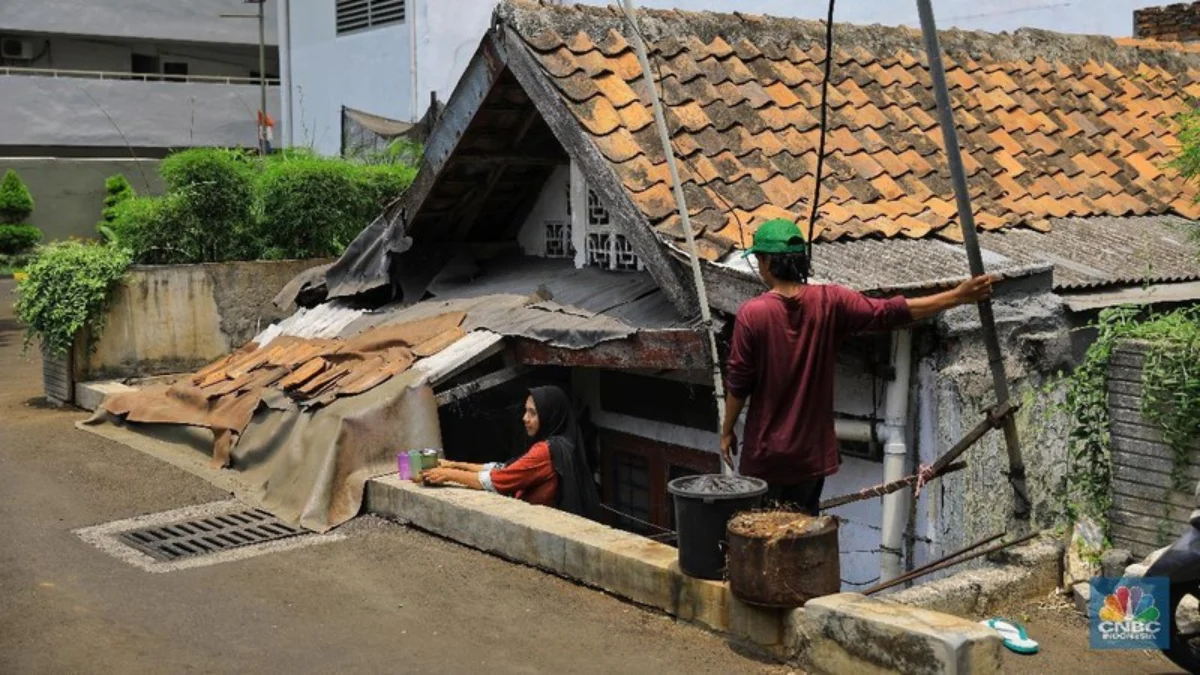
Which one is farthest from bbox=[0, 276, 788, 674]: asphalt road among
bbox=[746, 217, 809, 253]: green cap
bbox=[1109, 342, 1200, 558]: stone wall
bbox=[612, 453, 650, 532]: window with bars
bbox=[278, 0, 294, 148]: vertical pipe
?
bbox=[278, 0, 294, 148]: vertical pipe

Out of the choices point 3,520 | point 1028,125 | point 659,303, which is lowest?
point 3,520

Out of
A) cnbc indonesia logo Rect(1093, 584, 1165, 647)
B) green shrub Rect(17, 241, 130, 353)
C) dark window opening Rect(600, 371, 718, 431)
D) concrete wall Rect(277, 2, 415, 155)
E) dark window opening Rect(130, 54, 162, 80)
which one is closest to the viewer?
cnbc indonesia logo Rect(1093, 584, 1165, 647)

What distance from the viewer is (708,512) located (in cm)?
566

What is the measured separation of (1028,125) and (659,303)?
→ 12.3 feet

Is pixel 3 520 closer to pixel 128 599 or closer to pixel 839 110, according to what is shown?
pixel 128 599

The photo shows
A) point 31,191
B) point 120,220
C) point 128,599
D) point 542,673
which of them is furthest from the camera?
point 31,191

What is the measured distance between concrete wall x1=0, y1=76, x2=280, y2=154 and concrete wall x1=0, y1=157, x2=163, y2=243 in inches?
44.5

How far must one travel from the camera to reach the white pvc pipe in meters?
7.40

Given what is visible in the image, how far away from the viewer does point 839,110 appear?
→ 956 cm

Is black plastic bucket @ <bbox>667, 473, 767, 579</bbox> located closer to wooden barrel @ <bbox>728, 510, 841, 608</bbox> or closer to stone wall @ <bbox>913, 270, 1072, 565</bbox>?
wooden barrel @ <bbox>728, 510, 841, 608</bbox>

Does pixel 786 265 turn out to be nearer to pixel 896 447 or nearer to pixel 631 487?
pixel 896 447

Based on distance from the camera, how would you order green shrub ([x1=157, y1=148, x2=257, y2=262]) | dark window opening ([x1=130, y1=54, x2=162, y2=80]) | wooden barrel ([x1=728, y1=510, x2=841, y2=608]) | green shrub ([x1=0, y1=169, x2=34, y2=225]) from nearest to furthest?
wooden barrel ([x1=728, y1=510, x2=841, y2=608]) < green shrub ([x1=157, y1=148, x2=257, y2=262]) < green shrub ([x1=0, y1=169, x2=34, y2=225]) < dark window opening ([x1=130, y1=54, x2=162, y2=80])

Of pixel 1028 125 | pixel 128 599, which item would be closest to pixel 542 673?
pixel 128 599

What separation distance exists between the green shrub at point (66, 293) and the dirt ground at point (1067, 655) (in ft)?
34.8
